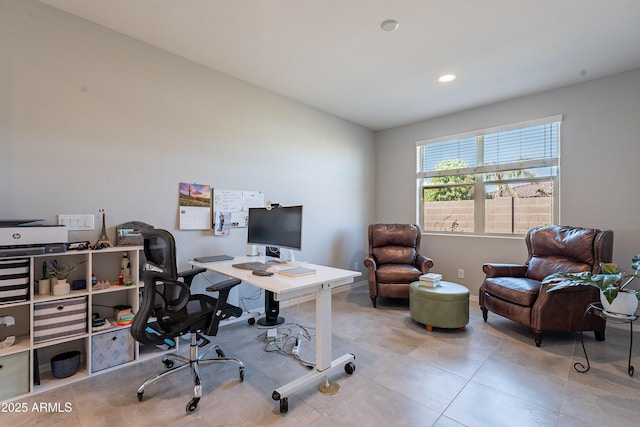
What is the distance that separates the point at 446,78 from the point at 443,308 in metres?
2.52

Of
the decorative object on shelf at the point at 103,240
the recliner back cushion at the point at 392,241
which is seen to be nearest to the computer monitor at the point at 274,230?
the decorative object on shelf at the point at 103,240

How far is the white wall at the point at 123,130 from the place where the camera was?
2.07m

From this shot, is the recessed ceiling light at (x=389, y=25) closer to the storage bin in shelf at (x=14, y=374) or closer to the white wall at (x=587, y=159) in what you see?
the white wall at (x=587, y=159)

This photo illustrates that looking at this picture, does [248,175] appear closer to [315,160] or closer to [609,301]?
[315,160]

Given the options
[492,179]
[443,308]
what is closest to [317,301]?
[443,308]

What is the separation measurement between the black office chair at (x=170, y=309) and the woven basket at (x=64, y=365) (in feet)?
2.04

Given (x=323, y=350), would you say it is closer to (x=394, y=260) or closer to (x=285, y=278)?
(x=285, y=278)

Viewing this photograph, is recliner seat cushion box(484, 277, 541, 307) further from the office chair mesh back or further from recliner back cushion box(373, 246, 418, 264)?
the office chair mesh back

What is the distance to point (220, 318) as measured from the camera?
1.96 meters

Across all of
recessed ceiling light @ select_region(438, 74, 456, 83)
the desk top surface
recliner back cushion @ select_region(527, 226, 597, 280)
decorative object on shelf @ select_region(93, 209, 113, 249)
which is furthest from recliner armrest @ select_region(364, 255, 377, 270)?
decorative object on shelf @ select_region(93, 209, 113, 249)

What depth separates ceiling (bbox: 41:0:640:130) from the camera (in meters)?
2.16

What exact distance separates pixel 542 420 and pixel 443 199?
320cm

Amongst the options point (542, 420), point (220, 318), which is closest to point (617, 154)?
point (542, 420)

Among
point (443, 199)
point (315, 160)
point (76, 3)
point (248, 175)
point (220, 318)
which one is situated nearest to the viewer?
point (220, 318)
